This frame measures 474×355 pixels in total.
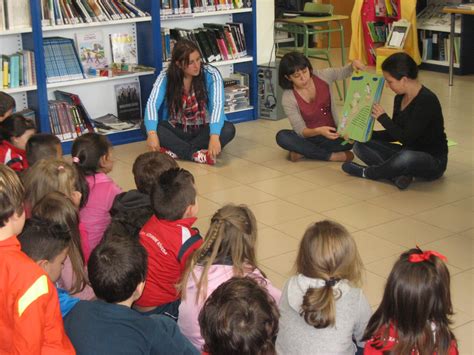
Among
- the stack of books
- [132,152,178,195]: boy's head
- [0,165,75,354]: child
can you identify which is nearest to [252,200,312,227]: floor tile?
[132,152,178,195]: boy's head

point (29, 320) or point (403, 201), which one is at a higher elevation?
point (29, 320)

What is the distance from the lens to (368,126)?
16.4 feet

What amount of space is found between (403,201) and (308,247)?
2.34m

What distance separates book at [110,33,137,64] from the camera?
19.6 ft

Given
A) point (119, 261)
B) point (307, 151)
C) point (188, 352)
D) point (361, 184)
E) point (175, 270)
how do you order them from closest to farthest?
point (119, 261), point (188, 352), point (175, 270), point (361, 184), point (307, 151)

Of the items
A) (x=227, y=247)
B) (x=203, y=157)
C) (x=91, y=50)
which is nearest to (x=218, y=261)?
(x=227, y=247)

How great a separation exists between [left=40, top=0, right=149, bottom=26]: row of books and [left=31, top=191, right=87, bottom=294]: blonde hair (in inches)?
117

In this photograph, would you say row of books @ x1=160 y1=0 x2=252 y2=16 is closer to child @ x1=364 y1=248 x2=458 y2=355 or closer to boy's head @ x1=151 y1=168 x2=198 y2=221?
boy's head @ x1=151 y1=168 x2=198 y2=221

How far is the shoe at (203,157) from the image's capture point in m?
5.37

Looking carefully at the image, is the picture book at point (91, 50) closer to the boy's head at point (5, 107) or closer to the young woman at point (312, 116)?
the young woman at point (312, 116)

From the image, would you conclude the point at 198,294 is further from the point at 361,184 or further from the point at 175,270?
the point at 361,184

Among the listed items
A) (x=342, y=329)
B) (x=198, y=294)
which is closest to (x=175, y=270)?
(x=198, y=294)

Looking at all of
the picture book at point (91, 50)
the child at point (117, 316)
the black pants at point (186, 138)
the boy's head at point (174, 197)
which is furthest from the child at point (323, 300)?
the picture book at point (91, 50)

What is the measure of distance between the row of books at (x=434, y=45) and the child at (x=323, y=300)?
6578mm
